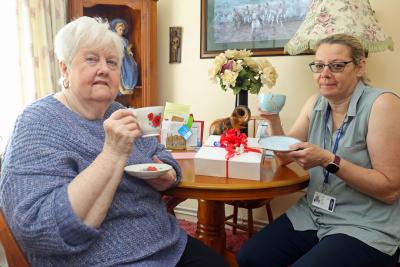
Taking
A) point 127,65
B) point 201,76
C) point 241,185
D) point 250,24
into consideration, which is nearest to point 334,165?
point 241,185

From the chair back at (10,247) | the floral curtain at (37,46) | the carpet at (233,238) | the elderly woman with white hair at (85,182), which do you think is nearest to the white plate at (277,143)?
the elderly woman with white hair at (85,182)

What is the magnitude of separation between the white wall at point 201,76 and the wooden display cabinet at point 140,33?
0.53 ft

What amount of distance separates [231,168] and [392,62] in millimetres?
1386

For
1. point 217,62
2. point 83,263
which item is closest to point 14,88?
point 217,62

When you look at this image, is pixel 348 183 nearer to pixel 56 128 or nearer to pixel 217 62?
pixel 217 62

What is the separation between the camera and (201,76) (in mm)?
2734

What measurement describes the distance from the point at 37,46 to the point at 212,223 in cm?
165

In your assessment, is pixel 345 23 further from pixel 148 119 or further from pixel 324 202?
pixel 148 119

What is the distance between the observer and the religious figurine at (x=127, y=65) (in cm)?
262

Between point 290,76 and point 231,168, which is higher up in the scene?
point 290,76

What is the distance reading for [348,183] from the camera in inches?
50.9

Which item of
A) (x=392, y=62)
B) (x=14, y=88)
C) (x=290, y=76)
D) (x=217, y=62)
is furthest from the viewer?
(x=290, y=76)

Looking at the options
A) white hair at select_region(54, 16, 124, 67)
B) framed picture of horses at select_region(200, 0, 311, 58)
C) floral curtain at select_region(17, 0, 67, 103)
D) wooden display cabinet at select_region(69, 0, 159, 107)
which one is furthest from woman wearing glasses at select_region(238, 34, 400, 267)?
floral curtain at select_region(17, 0, 67, 103)

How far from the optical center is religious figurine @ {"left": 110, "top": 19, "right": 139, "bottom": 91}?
262 cm
